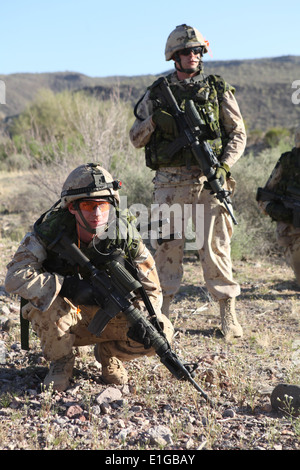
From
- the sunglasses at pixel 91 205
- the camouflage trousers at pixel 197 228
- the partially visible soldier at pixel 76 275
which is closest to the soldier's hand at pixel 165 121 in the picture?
the camouflage trousers at pixel 197 228

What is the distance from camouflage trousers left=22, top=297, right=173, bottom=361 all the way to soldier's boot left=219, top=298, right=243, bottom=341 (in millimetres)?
1176

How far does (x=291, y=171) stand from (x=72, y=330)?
2636 mm

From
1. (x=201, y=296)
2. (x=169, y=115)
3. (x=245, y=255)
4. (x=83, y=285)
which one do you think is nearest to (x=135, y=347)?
(x=83, y=285)

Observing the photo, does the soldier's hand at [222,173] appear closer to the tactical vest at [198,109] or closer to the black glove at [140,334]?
the tactical vest at [198,109]

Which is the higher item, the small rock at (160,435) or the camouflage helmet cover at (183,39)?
the camouflage helmet cover at (183,39)

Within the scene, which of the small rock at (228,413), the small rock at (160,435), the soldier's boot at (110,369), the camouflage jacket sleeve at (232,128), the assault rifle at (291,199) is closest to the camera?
the small rock at (160,435)

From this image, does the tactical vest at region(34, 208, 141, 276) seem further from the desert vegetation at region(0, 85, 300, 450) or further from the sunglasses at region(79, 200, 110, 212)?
the desert vegetation at region(0, 85, 300, 450)

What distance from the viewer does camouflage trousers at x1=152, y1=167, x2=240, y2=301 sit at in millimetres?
4559

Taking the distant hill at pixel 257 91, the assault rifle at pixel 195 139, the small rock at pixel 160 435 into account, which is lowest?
the small rock at pixel 160 435

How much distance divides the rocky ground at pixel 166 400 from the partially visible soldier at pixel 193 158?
16.4 inches

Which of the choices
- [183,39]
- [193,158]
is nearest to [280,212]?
[193,158]

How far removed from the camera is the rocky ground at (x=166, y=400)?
2.82m

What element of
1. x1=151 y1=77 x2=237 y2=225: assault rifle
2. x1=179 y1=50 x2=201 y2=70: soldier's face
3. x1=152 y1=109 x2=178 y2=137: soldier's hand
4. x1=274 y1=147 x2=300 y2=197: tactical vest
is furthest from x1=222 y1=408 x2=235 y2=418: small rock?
x1=179 y1=50 x2=201 y2=70: soldier's face

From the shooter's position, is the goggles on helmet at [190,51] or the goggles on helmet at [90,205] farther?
the goggles on helmet at [190,51]
